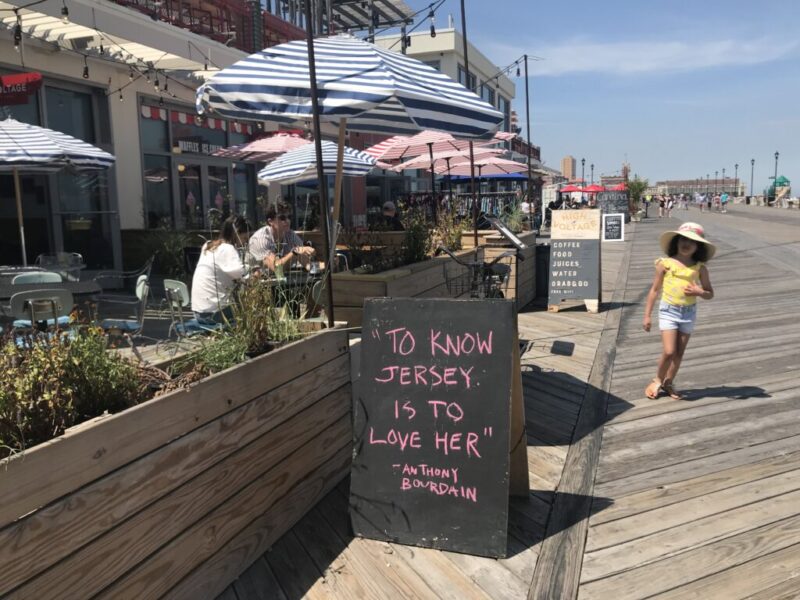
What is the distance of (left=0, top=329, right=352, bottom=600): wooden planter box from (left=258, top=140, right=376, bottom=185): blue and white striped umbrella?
18.8 ft

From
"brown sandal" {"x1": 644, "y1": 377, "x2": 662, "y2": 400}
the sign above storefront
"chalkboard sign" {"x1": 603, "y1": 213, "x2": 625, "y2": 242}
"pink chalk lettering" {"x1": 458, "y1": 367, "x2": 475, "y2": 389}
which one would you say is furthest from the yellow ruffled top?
"chalkboard sign" {"x1": 603, "y1": 213, "x2": 625, "y2": 242}

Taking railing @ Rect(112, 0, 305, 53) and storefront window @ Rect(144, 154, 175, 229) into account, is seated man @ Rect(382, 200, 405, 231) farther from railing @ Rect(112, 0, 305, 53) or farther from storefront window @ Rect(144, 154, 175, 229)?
railing @ Rect(112, 0, 305, 53)

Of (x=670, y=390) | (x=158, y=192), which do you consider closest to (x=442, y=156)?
(x=158, y=192)

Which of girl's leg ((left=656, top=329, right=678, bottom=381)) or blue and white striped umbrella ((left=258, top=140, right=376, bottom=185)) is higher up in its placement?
blue and white striped umbrella ((left=258, top=140, right=376, bottom=185))

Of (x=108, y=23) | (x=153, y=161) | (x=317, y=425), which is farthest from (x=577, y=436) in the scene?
(x=153, y=161)

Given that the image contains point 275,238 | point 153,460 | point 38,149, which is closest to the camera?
point 153,460

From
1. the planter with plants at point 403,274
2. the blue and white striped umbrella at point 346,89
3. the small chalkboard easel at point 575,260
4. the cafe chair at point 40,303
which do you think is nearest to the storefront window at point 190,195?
the planter with plants at point 403,274

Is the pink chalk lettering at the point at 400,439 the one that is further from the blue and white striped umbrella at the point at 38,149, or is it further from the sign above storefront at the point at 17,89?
the sign above storefront at the point at 17,89

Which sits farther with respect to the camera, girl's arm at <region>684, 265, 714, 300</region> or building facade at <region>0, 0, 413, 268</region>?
building facade at <region>0, 0, 413, 268</region>

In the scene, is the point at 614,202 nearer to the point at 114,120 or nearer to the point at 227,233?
the point at 114,120

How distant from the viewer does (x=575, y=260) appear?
838 centimetres

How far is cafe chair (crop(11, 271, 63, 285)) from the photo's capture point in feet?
17.7

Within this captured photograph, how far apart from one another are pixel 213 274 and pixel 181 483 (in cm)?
252

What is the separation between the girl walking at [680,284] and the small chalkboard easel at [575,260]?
3.66 m
